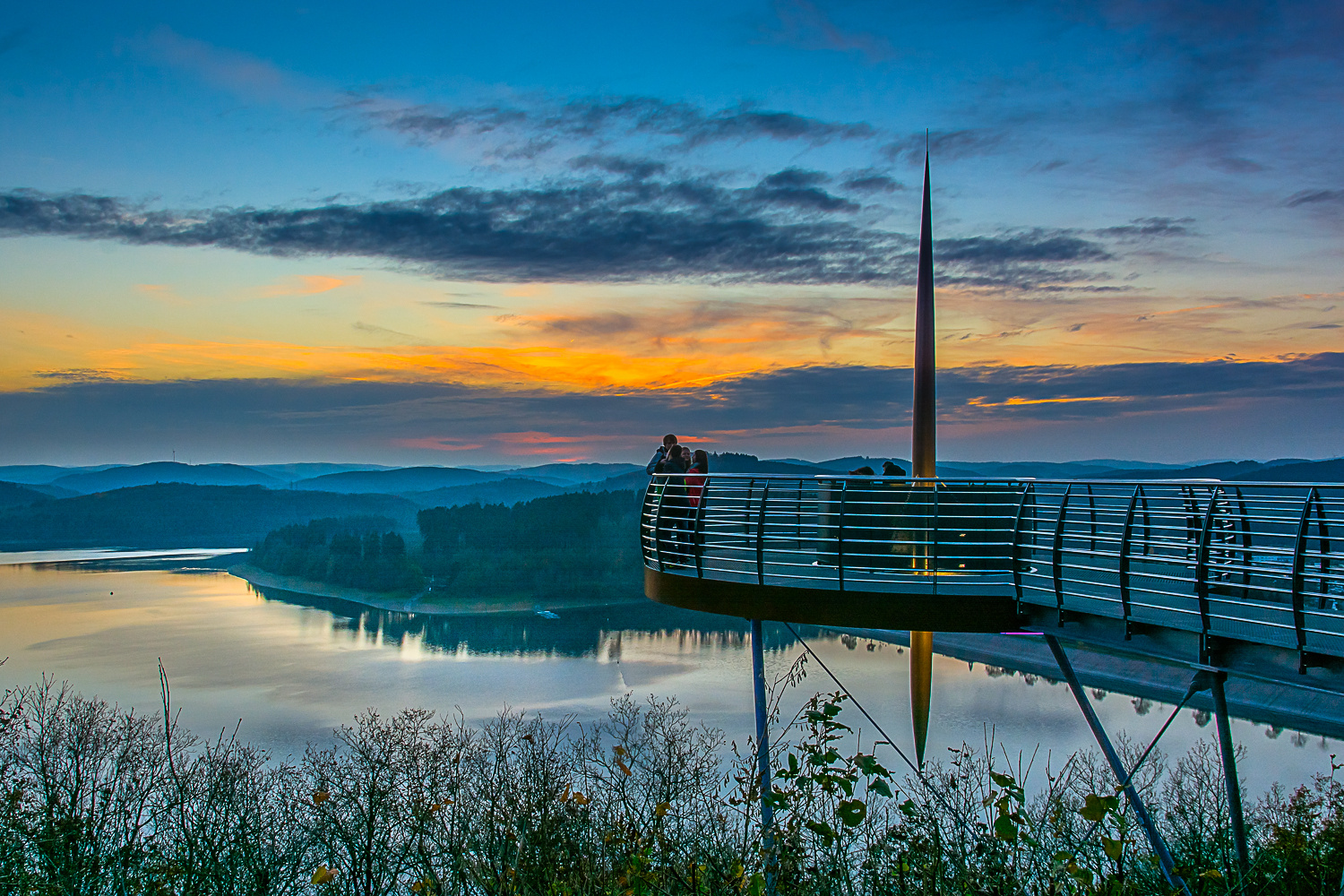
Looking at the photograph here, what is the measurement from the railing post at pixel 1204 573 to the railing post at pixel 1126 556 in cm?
49

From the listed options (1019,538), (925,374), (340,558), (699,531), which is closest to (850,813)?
(1019,538)

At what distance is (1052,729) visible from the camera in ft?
187

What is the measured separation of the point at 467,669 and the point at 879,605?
262 ft

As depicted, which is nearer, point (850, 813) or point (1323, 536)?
point (850, 813)

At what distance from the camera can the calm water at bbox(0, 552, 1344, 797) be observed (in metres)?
59.1

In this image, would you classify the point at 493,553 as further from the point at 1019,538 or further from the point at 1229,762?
the point at 1229,762

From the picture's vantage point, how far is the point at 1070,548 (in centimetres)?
933

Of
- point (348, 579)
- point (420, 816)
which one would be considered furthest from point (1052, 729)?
point (348, 579)

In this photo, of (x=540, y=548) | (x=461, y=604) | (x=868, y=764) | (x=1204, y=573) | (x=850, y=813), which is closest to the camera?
(x=850, y=813)

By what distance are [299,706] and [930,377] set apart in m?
60.2

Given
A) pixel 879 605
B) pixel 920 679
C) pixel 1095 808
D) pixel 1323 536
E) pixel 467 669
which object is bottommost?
pixel 467 669

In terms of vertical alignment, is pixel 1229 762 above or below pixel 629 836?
above

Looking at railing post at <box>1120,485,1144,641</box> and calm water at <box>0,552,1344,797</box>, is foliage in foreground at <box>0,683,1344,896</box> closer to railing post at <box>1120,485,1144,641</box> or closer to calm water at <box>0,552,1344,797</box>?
railing post at <box>1120,485,1144,641</box>

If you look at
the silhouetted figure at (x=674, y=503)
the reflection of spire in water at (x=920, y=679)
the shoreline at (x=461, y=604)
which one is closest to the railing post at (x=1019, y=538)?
the silhouetted figure at (x=674, y=503)
